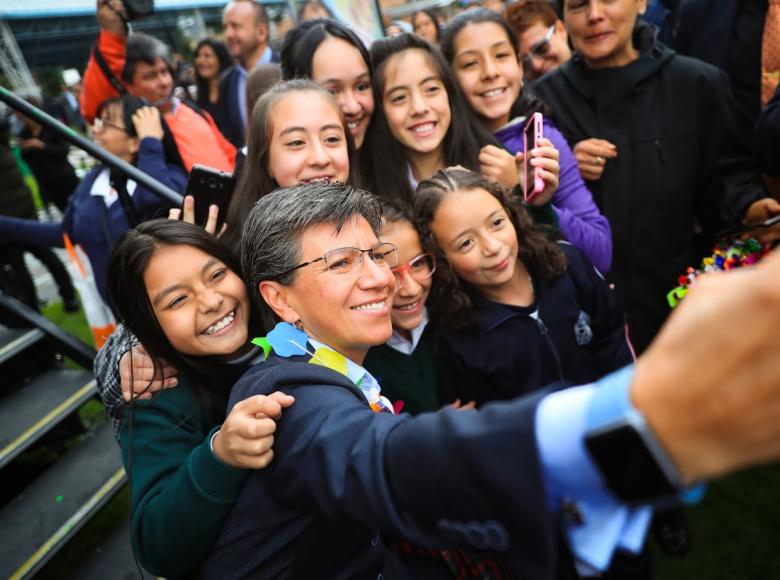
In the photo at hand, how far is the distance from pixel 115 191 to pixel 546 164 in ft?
7.28

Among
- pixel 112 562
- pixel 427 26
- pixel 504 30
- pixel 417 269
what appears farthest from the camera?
pixel 427 26

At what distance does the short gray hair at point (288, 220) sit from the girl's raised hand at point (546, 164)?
29.2 inches

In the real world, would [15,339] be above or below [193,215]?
below

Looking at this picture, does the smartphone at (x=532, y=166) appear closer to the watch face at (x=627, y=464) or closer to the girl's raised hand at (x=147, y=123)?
the watch face at (x=627, y=464)

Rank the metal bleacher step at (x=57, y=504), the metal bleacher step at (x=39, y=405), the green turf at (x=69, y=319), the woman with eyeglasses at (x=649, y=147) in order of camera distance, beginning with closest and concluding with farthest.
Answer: the woman with eyeglasses at (x=649, y=147) → the metal bleacher step at (x=57, y=504) → the metal bleacher step at (x=39, y=405) → the green turf at (x=69, y=319)

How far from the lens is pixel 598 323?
2.00 metres

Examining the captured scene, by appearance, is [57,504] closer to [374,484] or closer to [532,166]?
[374,484]

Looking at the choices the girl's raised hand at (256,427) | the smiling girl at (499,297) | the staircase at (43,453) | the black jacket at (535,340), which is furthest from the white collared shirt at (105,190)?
the girl's raised hand at (256,427)

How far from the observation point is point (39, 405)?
2900 mm

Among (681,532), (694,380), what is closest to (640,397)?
(694,380)

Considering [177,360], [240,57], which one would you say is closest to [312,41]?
[177,360]

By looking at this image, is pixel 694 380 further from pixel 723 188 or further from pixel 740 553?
pixel 740 553

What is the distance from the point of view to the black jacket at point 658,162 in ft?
7.14

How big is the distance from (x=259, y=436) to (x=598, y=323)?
148 cm
